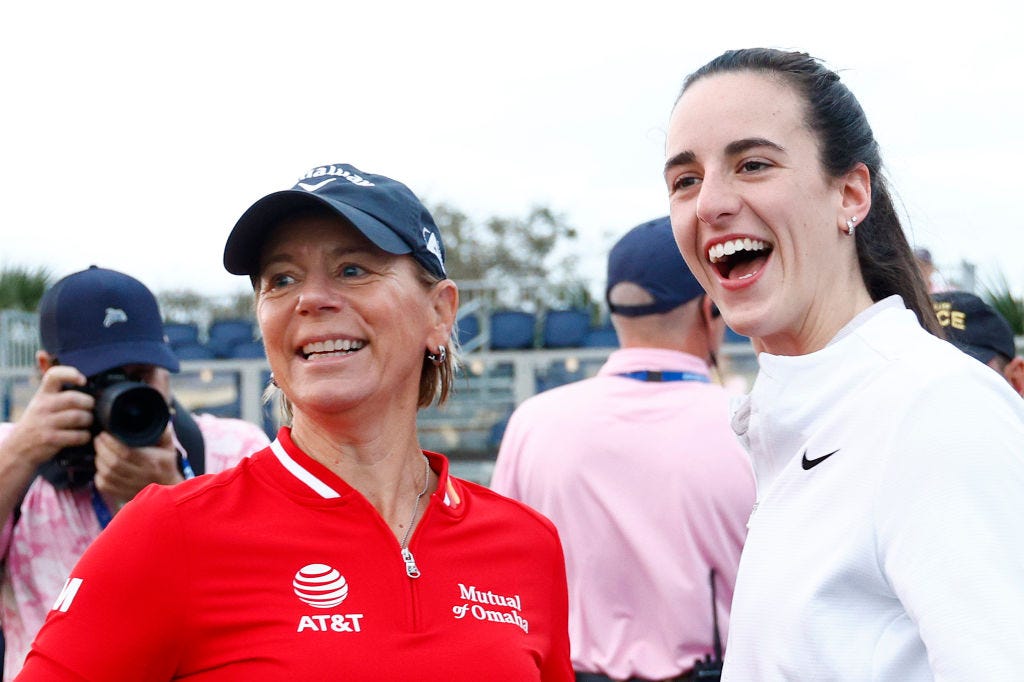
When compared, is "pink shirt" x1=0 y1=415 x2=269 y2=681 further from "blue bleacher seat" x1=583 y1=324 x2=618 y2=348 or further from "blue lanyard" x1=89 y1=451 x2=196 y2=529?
"blue bleacher seat" x1=583 y1=324 x2=618 y2=348

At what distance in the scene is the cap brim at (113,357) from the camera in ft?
8.71

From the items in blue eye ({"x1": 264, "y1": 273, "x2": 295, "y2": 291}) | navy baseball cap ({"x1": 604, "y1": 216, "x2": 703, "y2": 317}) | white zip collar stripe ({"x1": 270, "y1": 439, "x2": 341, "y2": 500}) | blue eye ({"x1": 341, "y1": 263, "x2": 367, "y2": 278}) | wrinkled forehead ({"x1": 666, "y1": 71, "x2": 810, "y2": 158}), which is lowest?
white zip collar stripe ({"x1": 270, "y1": 439, "x2": 341, "y2": 500})

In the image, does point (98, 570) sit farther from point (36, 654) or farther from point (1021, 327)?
point (1021, 327)

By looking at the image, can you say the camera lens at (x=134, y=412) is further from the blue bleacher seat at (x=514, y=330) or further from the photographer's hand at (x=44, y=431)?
the blue bleacher seat at (x=514, y=330)

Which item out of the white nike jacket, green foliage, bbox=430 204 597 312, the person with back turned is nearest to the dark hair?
the white nike jacket

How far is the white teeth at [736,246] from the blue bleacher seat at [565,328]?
9.62 metres

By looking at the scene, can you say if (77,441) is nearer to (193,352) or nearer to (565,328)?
(565,328)

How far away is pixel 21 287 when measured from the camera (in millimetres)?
14992

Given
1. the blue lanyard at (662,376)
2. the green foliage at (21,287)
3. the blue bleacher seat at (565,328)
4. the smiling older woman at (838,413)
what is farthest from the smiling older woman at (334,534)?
the green foliage at (21,287)

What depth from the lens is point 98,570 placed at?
1.57 metres

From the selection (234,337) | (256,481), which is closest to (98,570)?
(256,481)

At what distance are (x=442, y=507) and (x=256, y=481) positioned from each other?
355mm

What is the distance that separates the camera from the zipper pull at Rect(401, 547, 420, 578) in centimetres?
179

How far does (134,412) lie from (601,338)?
8622 millimetres
